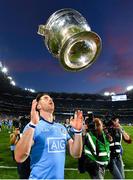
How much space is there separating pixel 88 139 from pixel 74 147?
3.24m

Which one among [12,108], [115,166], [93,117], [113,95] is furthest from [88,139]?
[113,95]

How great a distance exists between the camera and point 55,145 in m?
4.50

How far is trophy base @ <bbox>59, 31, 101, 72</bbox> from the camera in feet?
10.8

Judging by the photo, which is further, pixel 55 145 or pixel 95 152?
pixel 95 152

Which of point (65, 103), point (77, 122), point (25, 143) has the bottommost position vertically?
point (25, 143)

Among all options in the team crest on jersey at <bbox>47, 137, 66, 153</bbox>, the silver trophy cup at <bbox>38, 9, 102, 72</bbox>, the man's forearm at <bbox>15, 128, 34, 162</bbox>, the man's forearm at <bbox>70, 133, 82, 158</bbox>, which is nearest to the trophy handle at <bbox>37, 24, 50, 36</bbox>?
the silver trophy cup at <bbox>38, 9, 102, 72</bbox>

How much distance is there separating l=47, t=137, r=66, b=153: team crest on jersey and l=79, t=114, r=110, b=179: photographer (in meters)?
3.46

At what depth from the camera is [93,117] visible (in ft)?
27.6

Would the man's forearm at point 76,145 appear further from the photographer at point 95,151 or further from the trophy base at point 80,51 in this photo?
the photographer at point 95,151

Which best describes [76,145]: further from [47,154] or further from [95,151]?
[95,151]

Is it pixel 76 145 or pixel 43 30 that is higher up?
pixel 43 30

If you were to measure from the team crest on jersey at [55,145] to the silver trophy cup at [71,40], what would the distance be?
1.25 meters

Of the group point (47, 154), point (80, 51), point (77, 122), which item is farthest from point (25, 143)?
point (80, 51)

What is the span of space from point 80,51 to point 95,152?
188 inches
